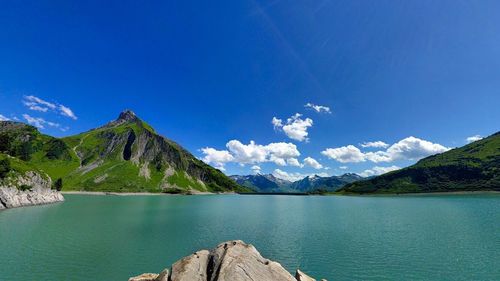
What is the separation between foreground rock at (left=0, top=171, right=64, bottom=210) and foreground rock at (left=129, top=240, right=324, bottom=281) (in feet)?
456

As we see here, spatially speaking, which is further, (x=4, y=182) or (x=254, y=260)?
(x=4, y=182)

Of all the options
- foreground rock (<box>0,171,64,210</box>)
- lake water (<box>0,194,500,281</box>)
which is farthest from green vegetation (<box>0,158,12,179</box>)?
lake water (<box>0,194,500,281</box>)

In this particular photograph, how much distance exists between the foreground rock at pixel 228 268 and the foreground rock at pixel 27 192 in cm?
13899

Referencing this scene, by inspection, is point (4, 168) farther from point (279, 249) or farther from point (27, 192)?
point (279, 249)

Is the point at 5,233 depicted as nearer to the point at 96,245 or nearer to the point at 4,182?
the point at 96,245

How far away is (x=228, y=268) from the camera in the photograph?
24.0 metres

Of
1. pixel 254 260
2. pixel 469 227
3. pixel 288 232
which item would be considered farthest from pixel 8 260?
pixel 469 227

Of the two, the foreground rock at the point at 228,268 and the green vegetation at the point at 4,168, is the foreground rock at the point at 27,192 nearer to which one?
the green vegetation at the point at 4,168

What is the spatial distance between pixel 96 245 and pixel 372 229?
7058 centimetres

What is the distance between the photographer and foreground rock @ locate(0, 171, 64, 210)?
125619 mm

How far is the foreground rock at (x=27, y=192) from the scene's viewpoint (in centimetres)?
12562

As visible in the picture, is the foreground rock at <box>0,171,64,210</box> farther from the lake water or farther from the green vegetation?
the lake water

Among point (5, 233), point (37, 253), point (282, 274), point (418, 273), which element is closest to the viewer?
point (282, 274)

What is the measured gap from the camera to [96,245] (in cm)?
5625
